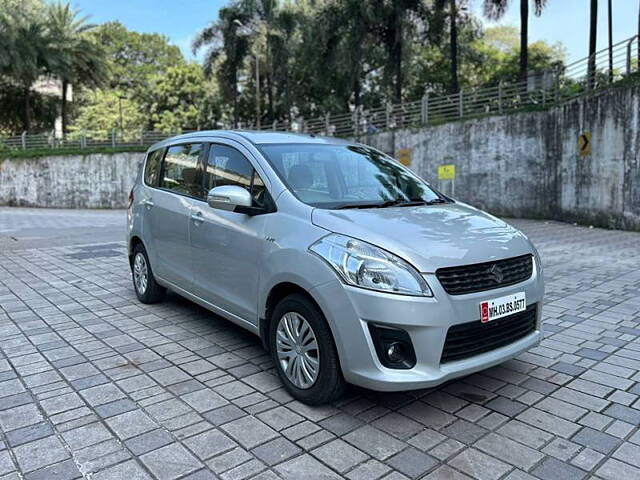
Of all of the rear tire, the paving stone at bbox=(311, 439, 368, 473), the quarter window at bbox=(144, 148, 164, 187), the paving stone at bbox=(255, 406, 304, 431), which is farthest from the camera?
the rear tire

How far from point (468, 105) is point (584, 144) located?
556cm

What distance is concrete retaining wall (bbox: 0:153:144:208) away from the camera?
27.4 metres

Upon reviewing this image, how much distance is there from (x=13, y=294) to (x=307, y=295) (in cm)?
504

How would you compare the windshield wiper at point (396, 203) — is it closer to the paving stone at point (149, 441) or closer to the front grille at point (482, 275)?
the front grille at point (482, 275)

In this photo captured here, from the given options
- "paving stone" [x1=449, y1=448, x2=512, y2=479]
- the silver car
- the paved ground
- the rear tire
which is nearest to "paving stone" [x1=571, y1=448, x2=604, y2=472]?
the paved ground

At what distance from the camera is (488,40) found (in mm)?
39969

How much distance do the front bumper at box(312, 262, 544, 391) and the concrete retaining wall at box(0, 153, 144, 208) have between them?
26.6 m

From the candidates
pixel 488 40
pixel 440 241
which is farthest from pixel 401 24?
pixel 440 241

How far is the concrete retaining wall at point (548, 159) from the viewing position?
12953 mm

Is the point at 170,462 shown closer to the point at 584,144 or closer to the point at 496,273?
the point at 496,273

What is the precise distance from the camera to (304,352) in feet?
11.0

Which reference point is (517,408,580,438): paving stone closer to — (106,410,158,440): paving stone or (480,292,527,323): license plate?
(480,292,527,323): license plate

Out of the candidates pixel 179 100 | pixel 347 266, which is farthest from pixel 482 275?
pixel 179 100

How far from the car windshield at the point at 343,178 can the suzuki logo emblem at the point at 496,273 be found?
3.05 feet
